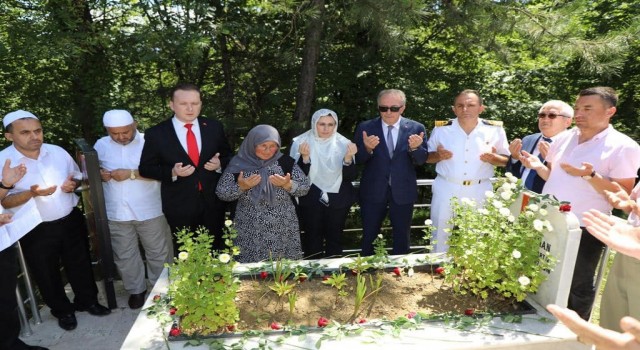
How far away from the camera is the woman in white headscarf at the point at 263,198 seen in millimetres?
3361

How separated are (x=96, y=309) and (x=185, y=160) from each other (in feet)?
4.91

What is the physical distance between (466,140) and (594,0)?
5272 mm

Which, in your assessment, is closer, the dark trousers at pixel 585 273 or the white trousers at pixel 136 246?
the dark trousers at pixel 585 273

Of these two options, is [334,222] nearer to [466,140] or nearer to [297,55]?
[466,140]

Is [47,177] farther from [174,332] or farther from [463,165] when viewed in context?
[463,165]

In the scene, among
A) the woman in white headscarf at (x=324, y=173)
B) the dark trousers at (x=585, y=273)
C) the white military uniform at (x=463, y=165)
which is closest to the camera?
the dark trousers at (x=585, y=273)

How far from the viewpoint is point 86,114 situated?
260 inches

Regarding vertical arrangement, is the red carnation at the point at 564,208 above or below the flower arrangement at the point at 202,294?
above

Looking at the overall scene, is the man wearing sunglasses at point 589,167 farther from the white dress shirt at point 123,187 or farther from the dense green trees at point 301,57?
the white dress shirt at point 123,187

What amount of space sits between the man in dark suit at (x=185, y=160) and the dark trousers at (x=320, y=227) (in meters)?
0.82

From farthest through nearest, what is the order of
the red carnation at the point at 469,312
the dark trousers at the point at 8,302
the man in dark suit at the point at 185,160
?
the man in dark suit at the point at 185,160
the dark trousers at the point at 8,302
the red carnation at the point at 469,312

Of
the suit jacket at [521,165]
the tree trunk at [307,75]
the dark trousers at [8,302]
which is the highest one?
the tree trunk at [307,75]

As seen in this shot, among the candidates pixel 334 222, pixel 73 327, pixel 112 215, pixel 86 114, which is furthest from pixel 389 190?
pixel 86 114

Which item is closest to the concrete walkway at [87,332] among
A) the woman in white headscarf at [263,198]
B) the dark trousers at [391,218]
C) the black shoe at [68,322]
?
the black shoe at [68,322]
